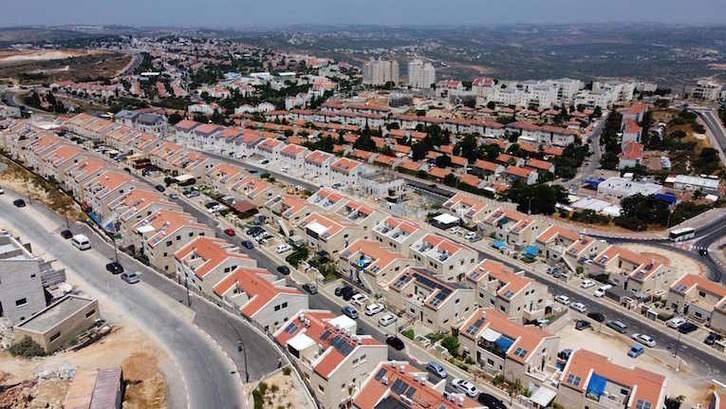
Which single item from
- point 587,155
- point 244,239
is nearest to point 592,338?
point 244,239

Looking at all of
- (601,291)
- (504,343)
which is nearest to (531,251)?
(601,291)

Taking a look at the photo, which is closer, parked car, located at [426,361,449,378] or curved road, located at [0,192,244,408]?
curved road, located at [0,192,244,408]

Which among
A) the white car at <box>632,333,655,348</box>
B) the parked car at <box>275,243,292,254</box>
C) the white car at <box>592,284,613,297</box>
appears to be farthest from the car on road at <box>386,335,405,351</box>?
the white car at <box>592,284,613,297</box>

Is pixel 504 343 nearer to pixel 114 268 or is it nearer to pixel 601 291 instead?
pixel 601 291

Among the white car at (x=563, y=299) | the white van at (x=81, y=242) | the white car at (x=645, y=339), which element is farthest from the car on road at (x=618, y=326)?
the white van at (x=81, y=242)

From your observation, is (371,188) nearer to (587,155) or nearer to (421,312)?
(421,312)

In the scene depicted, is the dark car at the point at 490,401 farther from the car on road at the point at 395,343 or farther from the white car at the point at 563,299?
the white car at the point at 563,299

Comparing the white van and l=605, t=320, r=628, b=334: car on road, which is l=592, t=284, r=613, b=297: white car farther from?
the white van
